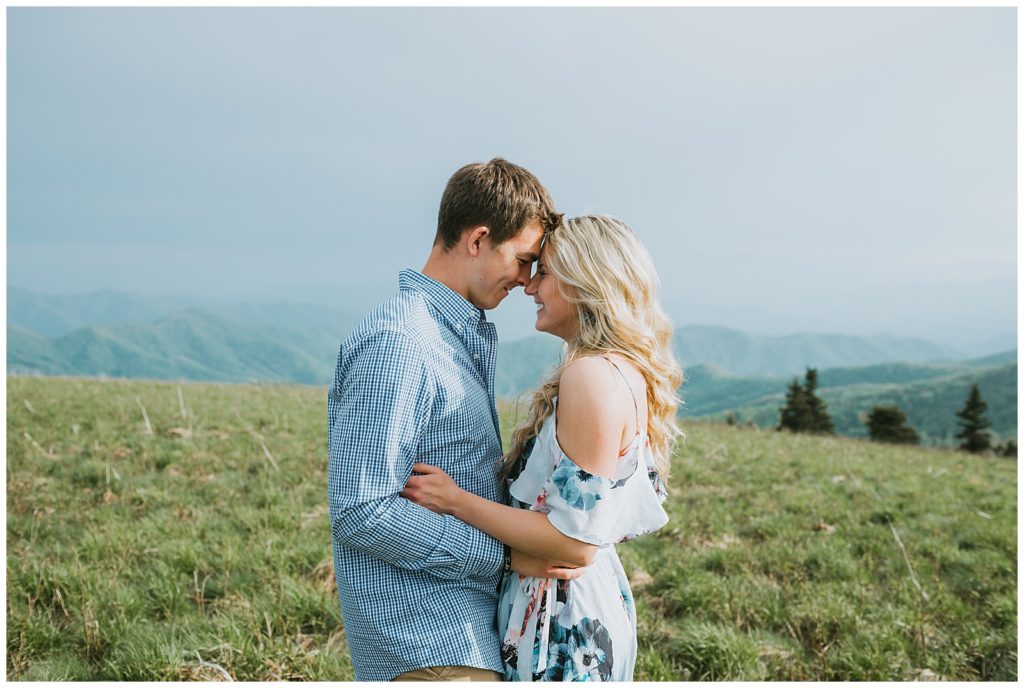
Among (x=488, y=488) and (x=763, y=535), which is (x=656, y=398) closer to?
(x=488, y=488)

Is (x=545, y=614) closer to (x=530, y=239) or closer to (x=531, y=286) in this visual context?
(x=531, y=286)

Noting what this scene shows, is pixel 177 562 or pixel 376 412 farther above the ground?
pixel 376 412

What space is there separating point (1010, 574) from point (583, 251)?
23.4 ft

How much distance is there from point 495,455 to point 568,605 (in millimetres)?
708

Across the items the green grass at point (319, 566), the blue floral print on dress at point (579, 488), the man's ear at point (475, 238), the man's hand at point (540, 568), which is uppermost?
the man's ear at point (475, 238)

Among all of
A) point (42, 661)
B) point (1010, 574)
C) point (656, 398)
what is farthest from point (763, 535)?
point (42, 661)

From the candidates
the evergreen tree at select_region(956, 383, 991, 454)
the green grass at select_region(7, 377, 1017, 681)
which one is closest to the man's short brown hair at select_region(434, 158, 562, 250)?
the green grass at select_region(7, 377, 1017, 681)

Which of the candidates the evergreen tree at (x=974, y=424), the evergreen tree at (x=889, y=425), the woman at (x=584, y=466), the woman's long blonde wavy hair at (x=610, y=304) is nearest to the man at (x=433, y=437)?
the woman at (x=584, y=466)

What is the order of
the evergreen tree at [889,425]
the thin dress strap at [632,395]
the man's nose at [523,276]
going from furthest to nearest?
the evergreen tree at [889,425]
the man's nose at [523,276]
the thin dress strap at [632,395]

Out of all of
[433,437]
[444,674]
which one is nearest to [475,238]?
[433,437]

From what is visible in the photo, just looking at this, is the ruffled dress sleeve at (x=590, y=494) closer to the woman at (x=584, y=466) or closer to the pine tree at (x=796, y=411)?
the woman at (x=584, y=466)

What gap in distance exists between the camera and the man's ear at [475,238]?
3113mm

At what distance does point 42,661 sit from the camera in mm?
5020

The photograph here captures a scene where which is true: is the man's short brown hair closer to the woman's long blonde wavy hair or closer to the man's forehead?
the man's forehead
